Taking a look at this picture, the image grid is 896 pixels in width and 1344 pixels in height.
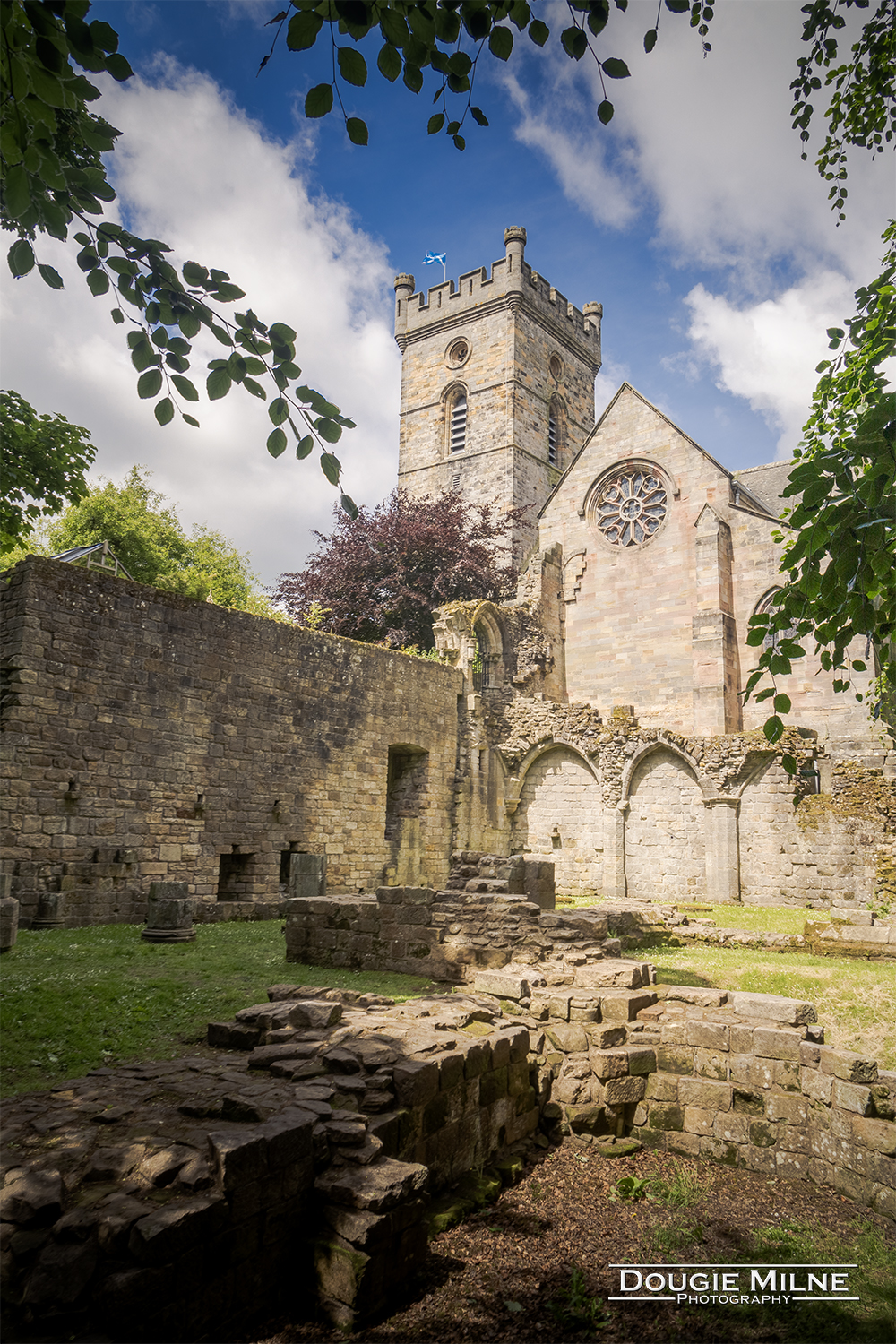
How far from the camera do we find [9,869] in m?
10.6

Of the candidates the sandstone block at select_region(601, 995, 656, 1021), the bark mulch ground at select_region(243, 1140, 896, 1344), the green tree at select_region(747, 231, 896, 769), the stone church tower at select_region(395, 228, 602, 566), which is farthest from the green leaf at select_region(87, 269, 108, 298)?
the stone church tower at select_region(395, 228, 602, 566)

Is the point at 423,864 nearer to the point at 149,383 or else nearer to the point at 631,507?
the point at 631,507

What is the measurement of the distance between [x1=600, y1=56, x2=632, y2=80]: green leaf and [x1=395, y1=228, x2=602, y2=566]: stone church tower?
2980cm

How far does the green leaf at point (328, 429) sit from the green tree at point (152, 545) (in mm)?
23348

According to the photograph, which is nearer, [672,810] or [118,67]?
[118,67]

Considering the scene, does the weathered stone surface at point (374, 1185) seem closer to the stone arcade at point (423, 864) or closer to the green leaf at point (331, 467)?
the stone arcade at point (423, 864)

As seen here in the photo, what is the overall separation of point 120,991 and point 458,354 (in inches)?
1399

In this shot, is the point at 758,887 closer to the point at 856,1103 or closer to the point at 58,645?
the point at 856,1103

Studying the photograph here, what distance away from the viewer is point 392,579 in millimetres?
26203

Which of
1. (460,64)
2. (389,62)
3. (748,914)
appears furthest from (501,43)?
(748,914)

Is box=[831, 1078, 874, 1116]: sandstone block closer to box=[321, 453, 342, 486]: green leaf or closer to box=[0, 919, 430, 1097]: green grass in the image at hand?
box=[0, 919, 430, 1097]: green grass

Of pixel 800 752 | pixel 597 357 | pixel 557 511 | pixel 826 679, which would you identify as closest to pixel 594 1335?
pixel 800 752

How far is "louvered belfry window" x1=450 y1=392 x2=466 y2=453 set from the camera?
36.6m

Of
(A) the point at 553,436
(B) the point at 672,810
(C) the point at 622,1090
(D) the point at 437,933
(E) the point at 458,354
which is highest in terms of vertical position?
(E) the point at 458,354
